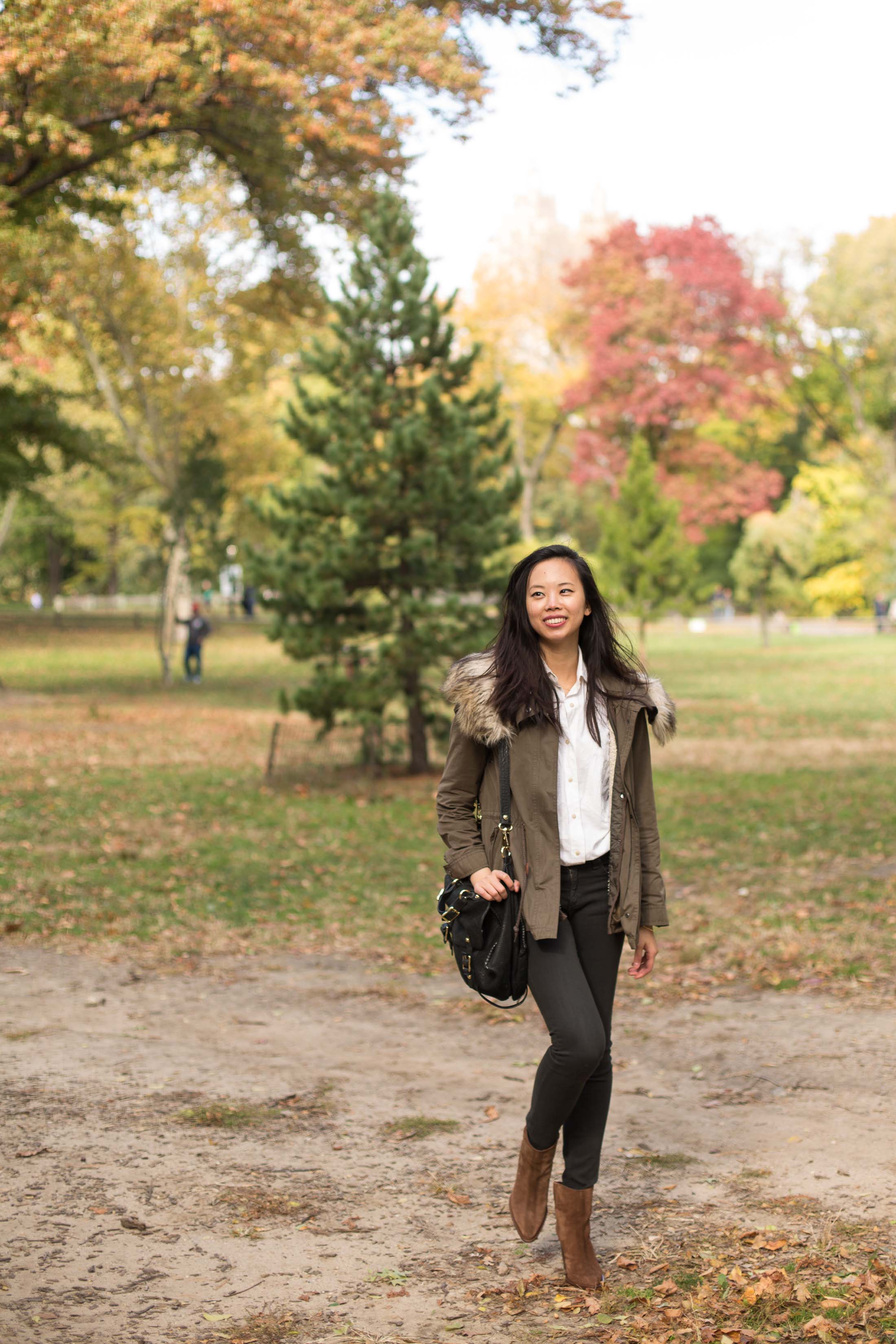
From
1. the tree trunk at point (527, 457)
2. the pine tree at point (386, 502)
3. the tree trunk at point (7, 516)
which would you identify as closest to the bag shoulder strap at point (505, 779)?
the pine tree at point (386, 502)

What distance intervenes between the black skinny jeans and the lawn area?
3757 mm

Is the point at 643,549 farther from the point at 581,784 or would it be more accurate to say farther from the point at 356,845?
the point at 581,784

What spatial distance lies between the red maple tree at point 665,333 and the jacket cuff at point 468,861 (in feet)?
118

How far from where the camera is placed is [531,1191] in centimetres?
402

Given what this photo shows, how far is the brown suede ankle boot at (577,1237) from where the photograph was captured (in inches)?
151

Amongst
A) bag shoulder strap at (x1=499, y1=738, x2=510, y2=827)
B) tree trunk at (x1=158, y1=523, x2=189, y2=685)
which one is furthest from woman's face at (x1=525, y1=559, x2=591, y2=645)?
tree trunk at (x1=158, y1=523, x2=189, y2=685)

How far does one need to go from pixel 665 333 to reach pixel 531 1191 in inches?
1445

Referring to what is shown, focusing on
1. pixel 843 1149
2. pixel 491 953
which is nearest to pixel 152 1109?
pixel 491 953

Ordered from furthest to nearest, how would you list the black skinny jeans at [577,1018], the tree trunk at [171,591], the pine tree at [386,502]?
the tree trunk at [171,591]
the pine tree at [386,502]
the black skinny jeans at [577,1018]

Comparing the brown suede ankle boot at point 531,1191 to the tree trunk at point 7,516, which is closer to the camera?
the brown suede ankle boot at point 531,1191

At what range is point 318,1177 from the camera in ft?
15.4

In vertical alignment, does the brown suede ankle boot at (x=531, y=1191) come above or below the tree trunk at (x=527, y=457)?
below

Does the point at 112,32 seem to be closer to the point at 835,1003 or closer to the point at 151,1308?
the point at 835,1003

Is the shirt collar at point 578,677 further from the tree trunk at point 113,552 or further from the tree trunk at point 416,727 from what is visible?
the tree trunk at point 113,552
